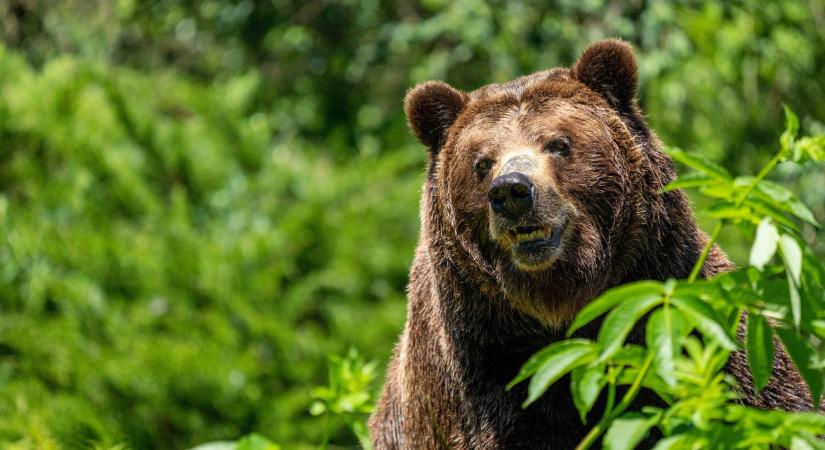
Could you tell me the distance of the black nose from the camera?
432cm

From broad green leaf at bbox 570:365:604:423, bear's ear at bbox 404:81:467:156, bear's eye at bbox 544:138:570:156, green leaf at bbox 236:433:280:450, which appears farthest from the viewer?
bear's ear at bbox 404:81:467:156

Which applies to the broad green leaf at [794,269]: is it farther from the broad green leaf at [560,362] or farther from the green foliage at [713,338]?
the broad green leaf at [560,362]

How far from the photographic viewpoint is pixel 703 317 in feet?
8.31

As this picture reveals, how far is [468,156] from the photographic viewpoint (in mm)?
4879

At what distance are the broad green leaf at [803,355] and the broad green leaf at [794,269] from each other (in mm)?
58

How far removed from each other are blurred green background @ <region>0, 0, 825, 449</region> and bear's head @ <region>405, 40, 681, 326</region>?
568cm

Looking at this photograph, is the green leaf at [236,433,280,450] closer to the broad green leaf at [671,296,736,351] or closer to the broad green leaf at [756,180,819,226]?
the broad green leaf at [671,296,736,351]

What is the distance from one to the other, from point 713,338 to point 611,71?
8.27 feet

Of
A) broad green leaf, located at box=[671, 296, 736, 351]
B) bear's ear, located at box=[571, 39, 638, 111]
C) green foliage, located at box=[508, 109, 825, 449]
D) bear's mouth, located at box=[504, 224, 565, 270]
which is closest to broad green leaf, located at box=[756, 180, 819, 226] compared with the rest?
green foliage, located at box=[508, 109, 825, 449]

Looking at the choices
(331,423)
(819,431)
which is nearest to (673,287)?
(819,431)

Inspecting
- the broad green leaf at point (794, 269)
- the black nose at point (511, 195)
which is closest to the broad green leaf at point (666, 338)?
the broad green leaf at point (794, 269)

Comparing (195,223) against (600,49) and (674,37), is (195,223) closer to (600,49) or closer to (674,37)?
(674,37)

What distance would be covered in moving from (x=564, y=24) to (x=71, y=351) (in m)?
5.70

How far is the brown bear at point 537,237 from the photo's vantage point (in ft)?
15.0
